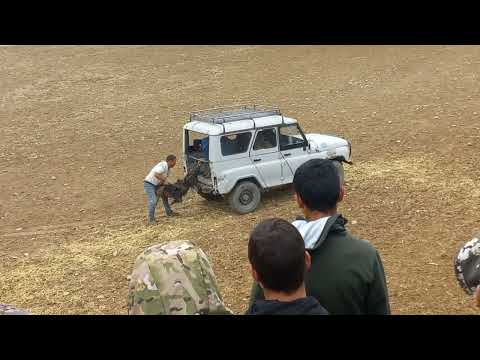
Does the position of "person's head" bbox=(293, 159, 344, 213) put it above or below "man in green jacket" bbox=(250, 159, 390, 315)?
above

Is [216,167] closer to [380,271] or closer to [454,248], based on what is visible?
[454,248]

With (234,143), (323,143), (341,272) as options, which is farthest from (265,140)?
(341,272)

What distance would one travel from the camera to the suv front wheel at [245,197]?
31.6ft

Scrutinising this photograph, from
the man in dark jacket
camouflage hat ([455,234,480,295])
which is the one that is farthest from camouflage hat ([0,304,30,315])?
camouflage hat ([455,234,480,295])

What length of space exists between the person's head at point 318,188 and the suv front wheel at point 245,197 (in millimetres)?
6781

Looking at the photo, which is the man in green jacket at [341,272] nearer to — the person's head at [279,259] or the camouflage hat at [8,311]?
the person's head at [279,259]

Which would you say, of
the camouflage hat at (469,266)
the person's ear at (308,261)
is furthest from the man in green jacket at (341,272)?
the camouflage hat at (469,266)

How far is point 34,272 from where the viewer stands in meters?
8.06

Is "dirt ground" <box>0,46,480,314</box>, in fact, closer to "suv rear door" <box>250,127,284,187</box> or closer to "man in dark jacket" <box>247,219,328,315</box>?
"suv rear door" <box>250,127,284,187</box>

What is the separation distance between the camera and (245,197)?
9.77 meters

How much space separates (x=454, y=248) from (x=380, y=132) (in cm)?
680

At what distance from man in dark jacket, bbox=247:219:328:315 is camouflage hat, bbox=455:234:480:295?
0.73 metres

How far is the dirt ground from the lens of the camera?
24.3 ft

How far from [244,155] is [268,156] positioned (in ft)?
1.52
